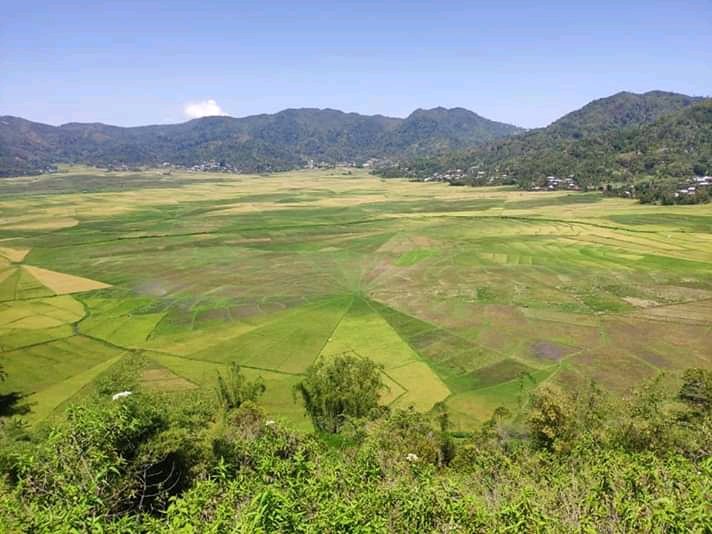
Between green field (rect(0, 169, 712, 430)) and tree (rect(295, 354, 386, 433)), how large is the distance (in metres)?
2.58

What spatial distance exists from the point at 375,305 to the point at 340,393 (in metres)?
32.2

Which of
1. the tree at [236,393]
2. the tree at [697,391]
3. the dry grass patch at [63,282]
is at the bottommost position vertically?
the dry grass patch at [63,282]

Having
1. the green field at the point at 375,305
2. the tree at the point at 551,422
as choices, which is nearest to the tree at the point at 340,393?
the green field at the point at 375,305

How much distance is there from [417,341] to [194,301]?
35.3m

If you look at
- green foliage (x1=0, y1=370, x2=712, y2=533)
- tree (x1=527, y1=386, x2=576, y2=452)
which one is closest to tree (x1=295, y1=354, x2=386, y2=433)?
green foliage (x1=0, y1=370, x2=712, y2=533)

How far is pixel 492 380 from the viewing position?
1887 inches

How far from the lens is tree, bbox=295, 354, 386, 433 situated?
39125 millimetres

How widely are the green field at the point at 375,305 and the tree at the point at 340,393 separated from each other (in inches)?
102

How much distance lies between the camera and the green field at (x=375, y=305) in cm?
4962

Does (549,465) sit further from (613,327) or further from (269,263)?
(269,263)

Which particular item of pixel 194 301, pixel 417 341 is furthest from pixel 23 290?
pixel 417 341

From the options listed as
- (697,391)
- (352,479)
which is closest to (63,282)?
(352,479)

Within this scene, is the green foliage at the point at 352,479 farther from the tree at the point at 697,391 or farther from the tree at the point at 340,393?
the tree at the point at 340,393

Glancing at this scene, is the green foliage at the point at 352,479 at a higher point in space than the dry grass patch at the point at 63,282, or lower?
higher
